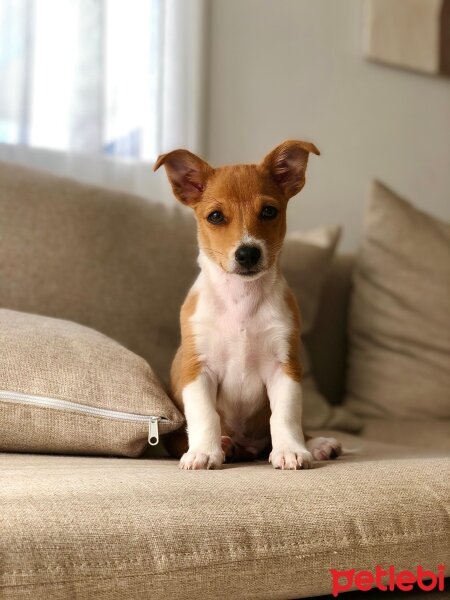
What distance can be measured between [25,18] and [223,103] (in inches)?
29.6

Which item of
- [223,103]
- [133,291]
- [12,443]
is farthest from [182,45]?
[12,443]

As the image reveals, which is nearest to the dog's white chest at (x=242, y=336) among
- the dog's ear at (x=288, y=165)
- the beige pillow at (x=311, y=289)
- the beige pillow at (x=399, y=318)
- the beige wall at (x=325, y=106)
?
the dog's ear at (x=288, y=165)

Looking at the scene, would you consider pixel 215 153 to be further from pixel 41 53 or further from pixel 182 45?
pixel 41 53

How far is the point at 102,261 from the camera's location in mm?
2268

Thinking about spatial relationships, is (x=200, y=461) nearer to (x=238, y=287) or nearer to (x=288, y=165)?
(x=238, y=287)

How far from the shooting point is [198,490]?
1.28 metres

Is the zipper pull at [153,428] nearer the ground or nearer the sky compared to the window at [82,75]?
nearer the ground

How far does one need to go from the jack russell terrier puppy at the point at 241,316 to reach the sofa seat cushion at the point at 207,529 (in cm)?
33

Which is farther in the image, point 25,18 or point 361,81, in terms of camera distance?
point 361,81

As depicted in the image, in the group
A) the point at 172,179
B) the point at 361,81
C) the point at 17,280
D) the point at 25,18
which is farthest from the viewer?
the point at 361,81

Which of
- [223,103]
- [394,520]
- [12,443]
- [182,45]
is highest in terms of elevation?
[182,45]

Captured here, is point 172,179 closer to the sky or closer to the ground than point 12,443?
closer to the sky

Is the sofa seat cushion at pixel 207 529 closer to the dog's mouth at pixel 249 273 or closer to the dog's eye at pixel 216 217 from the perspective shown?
the dog's mouth at pixel 249 273

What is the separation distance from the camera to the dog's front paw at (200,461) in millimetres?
1555
